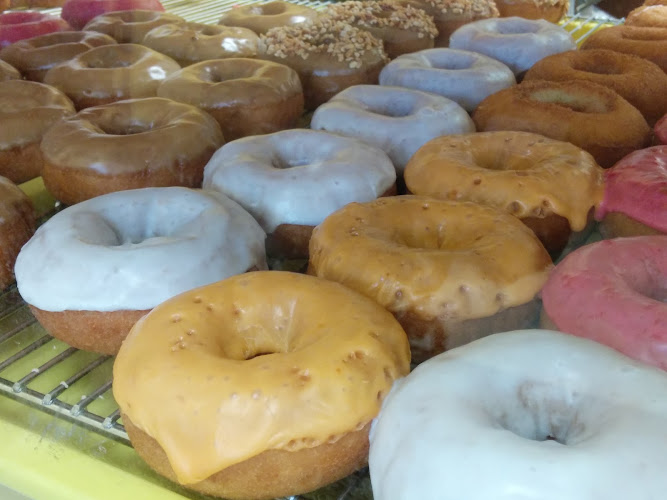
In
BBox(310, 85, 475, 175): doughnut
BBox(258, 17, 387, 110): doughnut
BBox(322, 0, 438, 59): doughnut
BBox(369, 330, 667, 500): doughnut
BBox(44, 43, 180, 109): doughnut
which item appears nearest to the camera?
BBox(369, 330, 667, 500): doughnut

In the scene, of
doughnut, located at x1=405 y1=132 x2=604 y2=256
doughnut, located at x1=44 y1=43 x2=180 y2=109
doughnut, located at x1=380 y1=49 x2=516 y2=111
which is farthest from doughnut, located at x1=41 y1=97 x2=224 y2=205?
doughnut, located at x1=380 y1=49 x2=516 y2=111

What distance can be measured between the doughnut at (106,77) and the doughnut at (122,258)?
86 centimetres

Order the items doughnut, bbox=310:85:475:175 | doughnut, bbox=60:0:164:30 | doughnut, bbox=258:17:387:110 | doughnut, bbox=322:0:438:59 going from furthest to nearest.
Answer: doughnut, bbox=60:0:164:30 → doughnut, bbox=322:0:438:59 → doughnut, bbox=258:17:387:110 → doughnut, bbox=310:85:475:175

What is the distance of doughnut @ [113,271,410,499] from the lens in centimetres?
89

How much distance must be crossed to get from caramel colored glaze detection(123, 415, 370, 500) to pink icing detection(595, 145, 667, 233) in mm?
757

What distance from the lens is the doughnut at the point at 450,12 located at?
2.74 meters

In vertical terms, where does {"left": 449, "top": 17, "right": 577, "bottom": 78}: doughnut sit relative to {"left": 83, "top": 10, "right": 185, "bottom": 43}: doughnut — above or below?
below

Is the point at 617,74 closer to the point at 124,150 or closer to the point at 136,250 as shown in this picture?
the point at 124,150

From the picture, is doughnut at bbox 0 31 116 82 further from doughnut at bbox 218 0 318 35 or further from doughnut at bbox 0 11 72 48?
doughnut at bbox 218 0 318 35

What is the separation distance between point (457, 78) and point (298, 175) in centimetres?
84

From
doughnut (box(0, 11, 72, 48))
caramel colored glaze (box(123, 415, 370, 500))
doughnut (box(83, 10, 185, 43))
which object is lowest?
caramel colored glaze (box(123, 415, 370, 500))

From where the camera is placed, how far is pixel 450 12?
2.75m

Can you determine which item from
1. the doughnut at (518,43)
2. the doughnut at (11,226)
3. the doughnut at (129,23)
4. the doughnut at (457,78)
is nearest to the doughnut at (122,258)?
the doughnut at (11,226)

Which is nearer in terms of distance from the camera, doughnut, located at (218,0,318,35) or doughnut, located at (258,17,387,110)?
doughnut, located at (258,17,387,110)
